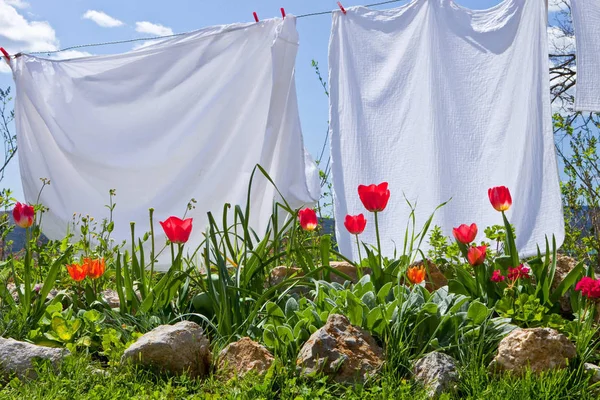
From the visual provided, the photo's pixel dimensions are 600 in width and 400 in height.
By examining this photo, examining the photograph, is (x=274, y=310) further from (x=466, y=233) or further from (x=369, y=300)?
(x=466, y=233)

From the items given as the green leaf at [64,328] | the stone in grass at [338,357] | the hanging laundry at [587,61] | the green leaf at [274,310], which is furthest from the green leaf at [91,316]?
the hanging laundry at [587,61]

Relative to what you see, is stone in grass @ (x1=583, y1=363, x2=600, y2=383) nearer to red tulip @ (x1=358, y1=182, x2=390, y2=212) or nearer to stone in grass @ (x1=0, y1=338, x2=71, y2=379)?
red tulip @ (x1=358, y1=182, x2=390, y2=212)

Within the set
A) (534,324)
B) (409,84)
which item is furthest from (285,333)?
(409,84)

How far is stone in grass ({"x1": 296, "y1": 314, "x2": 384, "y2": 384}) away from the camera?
1586 mm

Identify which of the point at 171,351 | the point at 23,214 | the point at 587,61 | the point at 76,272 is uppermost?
the point at 587,61

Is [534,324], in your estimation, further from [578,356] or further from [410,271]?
[410,271]

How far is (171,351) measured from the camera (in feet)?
5.48

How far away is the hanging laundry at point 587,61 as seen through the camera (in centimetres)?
283

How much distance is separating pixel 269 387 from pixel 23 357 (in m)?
0.68

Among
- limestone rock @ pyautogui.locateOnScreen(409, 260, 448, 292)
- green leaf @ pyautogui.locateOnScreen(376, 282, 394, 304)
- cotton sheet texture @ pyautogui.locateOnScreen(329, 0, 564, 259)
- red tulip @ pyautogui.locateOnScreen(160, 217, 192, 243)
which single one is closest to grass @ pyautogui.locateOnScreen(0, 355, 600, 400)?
green leaf @ pyautogui.locateOnScreen(376, 282, 394, 304)

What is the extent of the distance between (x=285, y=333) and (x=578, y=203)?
2.64m

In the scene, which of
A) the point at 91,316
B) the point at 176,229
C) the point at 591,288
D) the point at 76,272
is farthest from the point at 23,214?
the point at 591,288

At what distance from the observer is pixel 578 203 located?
3.78 metres

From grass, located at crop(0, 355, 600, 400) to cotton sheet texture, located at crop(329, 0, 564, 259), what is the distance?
1.35m
